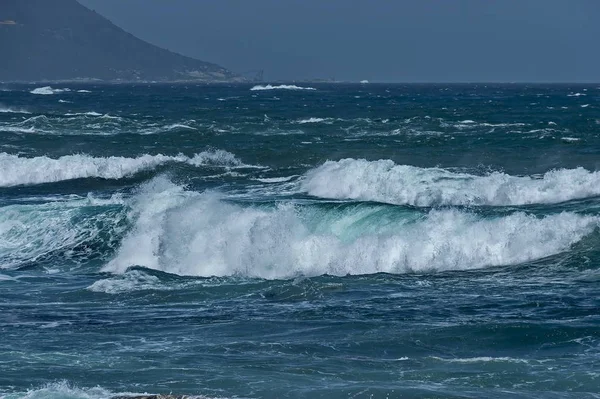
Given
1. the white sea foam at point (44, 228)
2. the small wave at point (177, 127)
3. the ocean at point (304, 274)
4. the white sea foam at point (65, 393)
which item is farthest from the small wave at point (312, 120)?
the white sea foam at point (65, 393)

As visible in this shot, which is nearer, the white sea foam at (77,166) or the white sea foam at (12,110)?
the white sea foam at (77,166)

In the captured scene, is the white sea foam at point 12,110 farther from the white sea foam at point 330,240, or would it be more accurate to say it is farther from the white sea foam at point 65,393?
the white sea foam at point 65,393

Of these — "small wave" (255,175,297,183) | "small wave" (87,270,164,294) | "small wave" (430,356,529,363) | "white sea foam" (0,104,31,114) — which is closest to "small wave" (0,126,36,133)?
"white sea foam" (0,104,31,114)

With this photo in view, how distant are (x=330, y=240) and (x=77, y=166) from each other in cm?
1926

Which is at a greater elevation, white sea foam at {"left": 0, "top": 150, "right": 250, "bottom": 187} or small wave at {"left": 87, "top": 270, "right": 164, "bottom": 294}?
white sea foam at {"left": 0, "top": 150, "right": 250, "bottom": 187}

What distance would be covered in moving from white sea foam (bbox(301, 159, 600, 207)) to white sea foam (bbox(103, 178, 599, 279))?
6.15m

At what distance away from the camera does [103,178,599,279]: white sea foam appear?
23.5m

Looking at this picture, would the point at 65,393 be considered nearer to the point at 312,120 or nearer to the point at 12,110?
the point at 312,120

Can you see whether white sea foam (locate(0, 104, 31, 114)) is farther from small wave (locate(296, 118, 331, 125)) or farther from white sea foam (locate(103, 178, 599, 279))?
white sea foam (locate(103, 178, 599, 279))

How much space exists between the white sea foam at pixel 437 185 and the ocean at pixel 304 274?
0.27ft

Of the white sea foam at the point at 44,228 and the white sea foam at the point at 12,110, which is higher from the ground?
the white sea foam at the point at 12,110

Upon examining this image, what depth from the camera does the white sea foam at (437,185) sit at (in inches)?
1245

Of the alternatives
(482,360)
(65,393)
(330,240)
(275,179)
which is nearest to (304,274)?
(330,240)

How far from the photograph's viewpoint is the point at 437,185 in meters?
34.1
